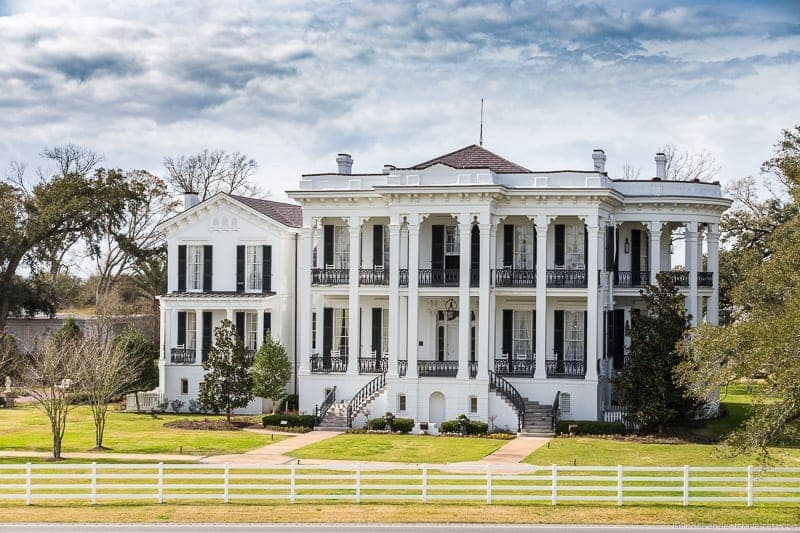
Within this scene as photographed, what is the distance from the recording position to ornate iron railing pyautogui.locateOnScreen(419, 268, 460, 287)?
43.9 metres

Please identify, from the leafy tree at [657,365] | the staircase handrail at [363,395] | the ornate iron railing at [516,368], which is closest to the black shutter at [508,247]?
the ornate iron railing at [516,368]

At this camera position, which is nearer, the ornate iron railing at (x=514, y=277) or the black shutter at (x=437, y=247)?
the ornate iron railing at (x=514, y=277)

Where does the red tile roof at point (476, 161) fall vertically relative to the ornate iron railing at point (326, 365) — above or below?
above

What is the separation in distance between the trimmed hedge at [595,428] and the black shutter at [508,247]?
760 centimetres

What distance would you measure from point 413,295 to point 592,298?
7074 millimetres

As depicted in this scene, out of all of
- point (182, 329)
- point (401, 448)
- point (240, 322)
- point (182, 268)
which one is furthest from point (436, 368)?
point (182, 268)

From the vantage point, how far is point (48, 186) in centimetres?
6406

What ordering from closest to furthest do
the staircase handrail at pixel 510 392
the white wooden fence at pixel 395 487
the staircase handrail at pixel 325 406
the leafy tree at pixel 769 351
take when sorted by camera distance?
the leafy tree at pixel 769 351, the white wooden fence at pixel 395 487, the staircase handrail at pixel 510 392, the staircase handrail at pixel 325 406

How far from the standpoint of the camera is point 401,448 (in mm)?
37531

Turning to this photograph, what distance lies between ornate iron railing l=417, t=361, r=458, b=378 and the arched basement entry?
32.1 inches

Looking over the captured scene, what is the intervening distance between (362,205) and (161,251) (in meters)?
30.7

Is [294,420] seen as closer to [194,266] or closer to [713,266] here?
[194,266]

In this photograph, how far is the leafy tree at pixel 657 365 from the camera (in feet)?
129

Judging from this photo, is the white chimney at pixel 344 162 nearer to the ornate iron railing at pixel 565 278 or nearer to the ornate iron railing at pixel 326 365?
the ornate iron railing at pixel 326 365
